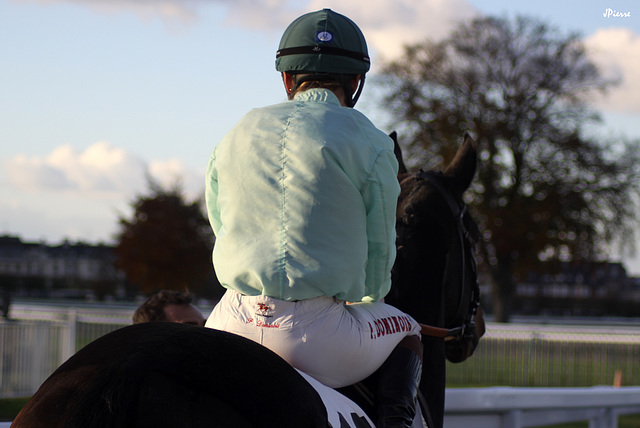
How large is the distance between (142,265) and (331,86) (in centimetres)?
2994

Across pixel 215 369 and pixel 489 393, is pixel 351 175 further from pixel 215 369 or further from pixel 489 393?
pixel 489 393

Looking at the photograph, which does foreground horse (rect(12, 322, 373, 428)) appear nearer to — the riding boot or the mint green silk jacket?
the mint green silk jacket

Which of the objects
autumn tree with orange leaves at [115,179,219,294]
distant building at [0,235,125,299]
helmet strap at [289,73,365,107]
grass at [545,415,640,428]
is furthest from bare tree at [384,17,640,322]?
distant building at [0,235,125,299]

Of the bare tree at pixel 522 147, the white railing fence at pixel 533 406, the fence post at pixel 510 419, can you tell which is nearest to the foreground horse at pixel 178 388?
the white railing fence at pixel 533 406

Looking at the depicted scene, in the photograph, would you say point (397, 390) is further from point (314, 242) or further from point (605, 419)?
point (605, 419)

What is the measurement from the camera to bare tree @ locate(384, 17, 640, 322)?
29250 mm

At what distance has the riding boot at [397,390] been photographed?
232 centimetres

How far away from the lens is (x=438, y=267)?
10.5 feet

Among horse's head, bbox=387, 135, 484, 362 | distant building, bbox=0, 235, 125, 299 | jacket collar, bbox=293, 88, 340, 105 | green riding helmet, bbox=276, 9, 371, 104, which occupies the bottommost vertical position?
distant building, bbox=0, 235, 125, 299

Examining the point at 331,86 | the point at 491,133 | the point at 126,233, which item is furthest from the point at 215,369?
the point at 126,233

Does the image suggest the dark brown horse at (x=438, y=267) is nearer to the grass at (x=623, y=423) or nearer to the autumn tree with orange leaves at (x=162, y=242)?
the grass at (x=623, y=423)

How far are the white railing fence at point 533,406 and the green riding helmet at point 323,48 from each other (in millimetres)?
2734

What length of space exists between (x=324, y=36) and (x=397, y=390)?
1.13 m

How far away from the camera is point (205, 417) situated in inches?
65.5
